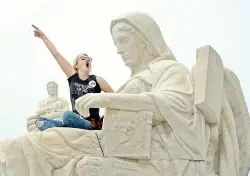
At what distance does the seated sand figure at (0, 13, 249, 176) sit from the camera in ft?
17.0

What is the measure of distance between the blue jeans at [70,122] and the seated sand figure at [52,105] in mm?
1398

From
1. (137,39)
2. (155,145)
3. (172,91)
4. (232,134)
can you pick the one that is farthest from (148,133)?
(137,39)

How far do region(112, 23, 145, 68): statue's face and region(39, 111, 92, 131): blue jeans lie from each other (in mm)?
775

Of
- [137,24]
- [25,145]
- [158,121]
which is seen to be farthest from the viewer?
[137,24]

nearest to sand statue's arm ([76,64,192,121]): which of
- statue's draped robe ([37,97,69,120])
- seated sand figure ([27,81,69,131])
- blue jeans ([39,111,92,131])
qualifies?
blue jeans ([39,111,92,131])

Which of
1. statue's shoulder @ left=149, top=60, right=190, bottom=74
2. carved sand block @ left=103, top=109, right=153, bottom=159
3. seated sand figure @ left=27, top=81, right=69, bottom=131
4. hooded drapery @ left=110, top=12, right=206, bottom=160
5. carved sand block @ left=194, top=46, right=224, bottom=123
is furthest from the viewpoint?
seated sand figure @ left=27, top=81, right=69, bottom=131

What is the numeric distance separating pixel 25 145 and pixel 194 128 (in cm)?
156

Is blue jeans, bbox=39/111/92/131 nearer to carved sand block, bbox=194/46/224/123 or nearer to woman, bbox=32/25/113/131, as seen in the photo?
woman, bbox=32/25/113/131

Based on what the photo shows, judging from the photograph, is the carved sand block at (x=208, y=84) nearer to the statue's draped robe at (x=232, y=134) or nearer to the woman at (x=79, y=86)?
the statue's draped robe at (x=232, y=134)

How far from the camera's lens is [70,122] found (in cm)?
571

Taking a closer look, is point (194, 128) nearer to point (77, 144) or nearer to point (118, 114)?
point (118, 114)

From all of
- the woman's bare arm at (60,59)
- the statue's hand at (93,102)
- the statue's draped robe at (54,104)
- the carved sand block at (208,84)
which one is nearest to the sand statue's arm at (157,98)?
the statue's hand at (93,102)

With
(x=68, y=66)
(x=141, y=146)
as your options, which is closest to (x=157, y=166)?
(x=141, y=146)

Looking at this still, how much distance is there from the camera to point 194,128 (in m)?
5.48
